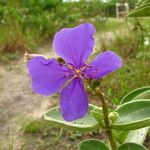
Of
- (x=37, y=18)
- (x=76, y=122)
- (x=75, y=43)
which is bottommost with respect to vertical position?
(x=37, y=18)

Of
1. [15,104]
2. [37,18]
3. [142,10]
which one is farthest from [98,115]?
[37,18]

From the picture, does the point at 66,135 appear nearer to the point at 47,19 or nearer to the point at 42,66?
the point at 42,66

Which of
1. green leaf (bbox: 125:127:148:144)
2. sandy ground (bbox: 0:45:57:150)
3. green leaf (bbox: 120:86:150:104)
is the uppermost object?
green leaf (bbox: 120:86:150:104)

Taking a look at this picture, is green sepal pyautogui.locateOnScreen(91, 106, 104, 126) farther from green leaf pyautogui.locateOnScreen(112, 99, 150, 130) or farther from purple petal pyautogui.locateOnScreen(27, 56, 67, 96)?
purple petal pyautogui.locateOnScreen(27, 56, 67, 96)

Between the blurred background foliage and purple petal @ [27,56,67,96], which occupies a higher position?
purple petal @ [27,56,67,96]

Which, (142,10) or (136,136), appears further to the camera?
(142,10)

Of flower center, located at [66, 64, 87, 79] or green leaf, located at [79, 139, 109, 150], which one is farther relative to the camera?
green leaf, located at [79, 139, 109, 150]

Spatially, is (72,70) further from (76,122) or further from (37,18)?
(37,18)

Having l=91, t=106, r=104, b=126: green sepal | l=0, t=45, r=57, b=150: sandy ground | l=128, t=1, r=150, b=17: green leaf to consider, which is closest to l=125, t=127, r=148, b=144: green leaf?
l=91, t=106, r=104, b=126: green sepal

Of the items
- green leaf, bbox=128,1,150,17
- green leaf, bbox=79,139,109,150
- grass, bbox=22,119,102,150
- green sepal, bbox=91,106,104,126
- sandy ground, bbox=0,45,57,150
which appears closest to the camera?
green sepal, bbox=91,106,104,126
